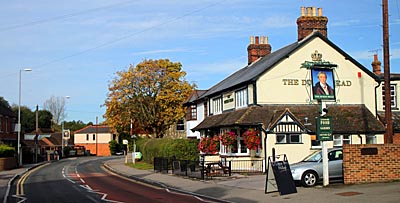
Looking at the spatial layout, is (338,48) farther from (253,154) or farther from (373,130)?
(253,154)

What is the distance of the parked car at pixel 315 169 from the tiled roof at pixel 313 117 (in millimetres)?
8180

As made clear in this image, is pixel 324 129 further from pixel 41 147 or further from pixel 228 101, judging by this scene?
pixel 41 147

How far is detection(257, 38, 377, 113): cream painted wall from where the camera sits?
A: 3086 cm

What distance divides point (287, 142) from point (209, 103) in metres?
12.3

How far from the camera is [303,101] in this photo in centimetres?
3142

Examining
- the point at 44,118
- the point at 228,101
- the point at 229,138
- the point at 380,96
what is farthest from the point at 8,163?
the point at 44,118

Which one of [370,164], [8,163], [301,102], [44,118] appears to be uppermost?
[44,118]

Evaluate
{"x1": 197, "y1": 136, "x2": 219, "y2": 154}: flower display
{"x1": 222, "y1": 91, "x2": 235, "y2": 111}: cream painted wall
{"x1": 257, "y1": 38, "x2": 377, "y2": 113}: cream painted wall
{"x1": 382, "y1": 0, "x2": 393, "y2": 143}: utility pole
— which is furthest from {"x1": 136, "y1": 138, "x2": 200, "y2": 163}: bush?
{"x1": 382, "y1": 0, "x2": 393, "y2": 143}: utility pole

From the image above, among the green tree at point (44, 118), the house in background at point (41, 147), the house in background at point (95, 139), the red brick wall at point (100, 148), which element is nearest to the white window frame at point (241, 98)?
the house in background at point (41, 147)

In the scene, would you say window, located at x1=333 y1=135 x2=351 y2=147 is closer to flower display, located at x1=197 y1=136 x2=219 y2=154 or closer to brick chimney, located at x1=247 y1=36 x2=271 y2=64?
flower display, located at x1=197 y1=136 x2=219 y2=154

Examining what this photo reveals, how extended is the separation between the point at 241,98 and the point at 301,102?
4.03 m

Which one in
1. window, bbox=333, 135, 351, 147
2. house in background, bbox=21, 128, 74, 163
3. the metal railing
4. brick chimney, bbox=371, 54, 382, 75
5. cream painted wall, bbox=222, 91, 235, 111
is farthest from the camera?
house in background, bbox=21, 128, 74, 163

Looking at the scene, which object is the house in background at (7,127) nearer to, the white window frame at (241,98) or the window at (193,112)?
the window at (193,112)

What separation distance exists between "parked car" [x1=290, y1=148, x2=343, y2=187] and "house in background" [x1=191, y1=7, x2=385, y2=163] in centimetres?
742
